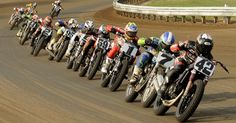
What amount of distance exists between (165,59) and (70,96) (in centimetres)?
253

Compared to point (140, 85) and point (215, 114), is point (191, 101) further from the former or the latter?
point (140, 85)

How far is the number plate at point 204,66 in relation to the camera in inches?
332

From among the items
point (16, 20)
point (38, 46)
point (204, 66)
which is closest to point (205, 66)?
point (204, 66)

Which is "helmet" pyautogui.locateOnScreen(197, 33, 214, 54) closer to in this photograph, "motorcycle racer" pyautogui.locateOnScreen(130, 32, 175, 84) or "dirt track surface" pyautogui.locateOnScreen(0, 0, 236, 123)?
"dirt track surface" pyautogui.locateOnScreen(0, 0, 236, 123)

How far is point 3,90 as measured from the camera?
485 inches

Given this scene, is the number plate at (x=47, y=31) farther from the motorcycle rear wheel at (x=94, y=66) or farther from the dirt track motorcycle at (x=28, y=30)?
the motorcycle rear wheel at (x=94, y=66)

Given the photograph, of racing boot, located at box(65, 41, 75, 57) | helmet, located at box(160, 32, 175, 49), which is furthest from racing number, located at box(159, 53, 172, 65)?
racing boot, located at box(65, 41, 75, 57)

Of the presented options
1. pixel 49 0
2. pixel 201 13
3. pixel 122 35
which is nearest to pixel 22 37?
pixel 201 13

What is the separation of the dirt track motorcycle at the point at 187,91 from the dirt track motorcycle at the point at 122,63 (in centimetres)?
187

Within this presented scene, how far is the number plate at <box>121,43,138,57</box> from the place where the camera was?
1130 centimetres

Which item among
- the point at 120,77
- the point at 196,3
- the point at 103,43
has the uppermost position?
the point at 103,43

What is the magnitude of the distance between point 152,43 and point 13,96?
10.5ft

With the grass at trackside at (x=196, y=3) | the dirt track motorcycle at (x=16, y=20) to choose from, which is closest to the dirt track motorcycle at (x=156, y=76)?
the dirt track motorcycle at (x=16, y=20)

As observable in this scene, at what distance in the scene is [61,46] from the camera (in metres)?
16.6
